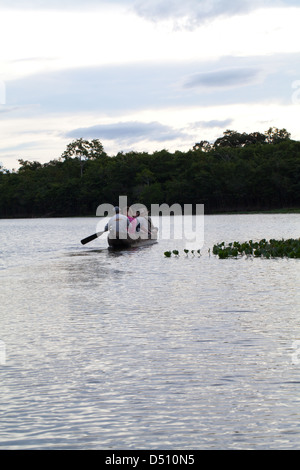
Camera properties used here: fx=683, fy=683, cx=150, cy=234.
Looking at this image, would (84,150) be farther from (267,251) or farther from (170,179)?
(267,251)

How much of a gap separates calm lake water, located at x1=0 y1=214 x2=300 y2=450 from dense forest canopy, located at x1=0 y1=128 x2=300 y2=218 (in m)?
113

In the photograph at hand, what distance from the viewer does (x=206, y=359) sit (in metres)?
9.57

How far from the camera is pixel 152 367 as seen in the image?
9.25 meters

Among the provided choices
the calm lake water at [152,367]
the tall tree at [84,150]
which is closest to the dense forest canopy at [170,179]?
the tall tree at [84,150]

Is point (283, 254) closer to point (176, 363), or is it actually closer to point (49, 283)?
point (49, 283)

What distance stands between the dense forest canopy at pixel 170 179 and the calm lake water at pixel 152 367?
112779 mm

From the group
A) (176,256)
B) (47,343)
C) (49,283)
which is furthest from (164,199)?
(47,343)

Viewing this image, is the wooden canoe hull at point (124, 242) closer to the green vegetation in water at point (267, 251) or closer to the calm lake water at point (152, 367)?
the green vegetation in water at point (267, 251)

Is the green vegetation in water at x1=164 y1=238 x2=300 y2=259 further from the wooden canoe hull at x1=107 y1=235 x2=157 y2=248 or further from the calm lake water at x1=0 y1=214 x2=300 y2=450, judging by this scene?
the calm lake water at x1=0 y1=214 x2=300 y2=450

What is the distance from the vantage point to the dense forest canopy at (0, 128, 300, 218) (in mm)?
132625

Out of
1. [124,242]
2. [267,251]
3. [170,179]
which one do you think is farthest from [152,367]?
[170,179]

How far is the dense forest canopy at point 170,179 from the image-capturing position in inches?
5221

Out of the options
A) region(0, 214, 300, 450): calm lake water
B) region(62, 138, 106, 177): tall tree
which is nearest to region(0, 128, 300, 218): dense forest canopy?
region(62, 138, 106, 177): tall tree
